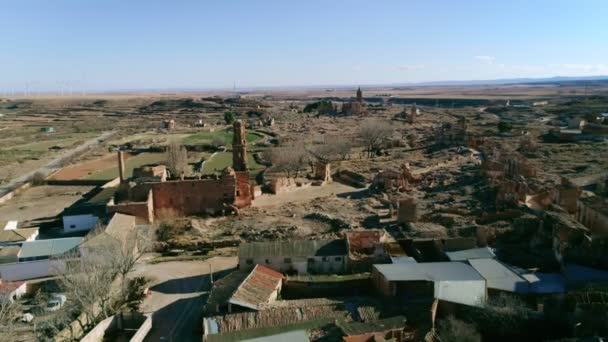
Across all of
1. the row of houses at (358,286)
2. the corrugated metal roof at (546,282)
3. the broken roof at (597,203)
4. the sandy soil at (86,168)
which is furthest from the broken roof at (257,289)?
the sandy soil at (86,168)

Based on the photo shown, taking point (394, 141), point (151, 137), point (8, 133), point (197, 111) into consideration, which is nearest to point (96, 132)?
point (8, 133)

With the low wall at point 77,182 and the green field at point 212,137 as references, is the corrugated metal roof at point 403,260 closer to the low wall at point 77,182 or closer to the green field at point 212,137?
the low wall at point 77,182

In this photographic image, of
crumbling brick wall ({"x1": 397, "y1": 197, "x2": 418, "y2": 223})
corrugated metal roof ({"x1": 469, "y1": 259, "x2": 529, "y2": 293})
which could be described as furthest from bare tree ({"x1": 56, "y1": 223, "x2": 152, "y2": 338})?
crumbling brick wall ({"x1": 397, "y1": 197, "x2": 418, "y2": 223})

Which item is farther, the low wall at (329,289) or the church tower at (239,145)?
the church tower at (239,145)

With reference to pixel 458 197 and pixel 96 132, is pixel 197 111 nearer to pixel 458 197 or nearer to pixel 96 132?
pixel 96 132

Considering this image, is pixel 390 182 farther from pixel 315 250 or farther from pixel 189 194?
pixel 315 250

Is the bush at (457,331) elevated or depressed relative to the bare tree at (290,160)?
depressed

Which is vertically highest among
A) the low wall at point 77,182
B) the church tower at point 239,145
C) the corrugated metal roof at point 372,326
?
the church tower at point 239,145
